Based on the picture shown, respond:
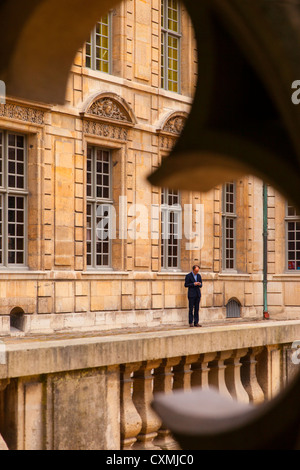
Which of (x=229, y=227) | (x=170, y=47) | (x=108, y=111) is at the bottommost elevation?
(x=229, y=227)

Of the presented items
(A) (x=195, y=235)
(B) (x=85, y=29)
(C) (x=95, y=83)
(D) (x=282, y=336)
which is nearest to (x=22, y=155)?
(C) (x=95, y=83)

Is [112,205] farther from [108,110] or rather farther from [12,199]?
[12,199]

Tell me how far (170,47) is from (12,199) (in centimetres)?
704

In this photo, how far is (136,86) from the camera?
18.5 meters

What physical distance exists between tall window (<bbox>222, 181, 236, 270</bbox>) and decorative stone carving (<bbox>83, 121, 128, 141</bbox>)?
5.33m

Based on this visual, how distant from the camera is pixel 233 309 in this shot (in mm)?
22188

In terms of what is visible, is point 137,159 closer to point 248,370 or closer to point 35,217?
point 35,217

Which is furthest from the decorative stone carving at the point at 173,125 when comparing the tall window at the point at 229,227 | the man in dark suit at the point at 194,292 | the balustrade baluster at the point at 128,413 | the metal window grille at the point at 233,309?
the balustrade baluster at the point at 128,413

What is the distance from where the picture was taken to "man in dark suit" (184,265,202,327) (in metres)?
18.6

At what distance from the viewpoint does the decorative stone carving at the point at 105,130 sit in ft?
55.7

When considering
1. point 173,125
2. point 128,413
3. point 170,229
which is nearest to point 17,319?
point 170,229

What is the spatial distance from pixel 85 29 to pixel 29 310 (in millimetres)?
14075

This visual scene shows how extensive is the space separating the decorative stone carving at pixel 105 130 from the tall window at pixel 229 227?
533 cm

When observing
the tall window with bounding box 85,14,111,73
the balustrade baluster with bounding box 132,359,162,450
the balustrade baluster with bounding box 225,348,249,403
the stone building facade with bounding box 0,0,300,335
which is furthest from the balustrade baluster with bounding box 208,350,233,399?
the tall window with bounding box 85,14,111,73
